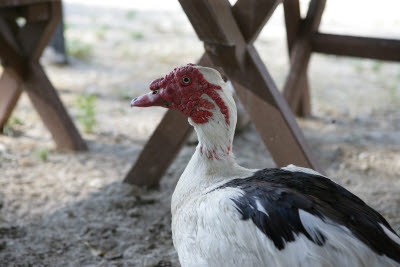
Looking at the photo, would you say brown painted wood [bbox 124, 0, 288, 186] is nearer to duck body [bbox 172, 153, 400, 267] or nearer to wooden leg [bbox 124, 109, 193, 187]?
wooden leg [bbox 124, 109, 193, 187]

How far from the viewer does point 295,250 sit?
1772 millimetres

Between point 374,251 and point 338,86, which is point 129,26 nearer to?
point 338,86

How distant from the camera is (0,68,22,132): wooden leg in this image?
165 inches

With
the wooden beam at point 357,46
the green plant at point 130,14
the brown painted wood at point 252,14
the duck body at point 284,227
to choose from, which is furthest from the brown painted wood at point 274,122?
the green plant at point 130,14

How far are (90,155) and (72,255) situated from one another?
1.57 metres

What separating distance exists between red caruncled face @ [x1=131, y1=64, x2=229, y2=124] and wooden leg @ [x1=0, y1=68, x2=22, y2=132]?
7.91 ft

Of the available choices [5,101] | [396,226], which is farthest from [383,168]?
[5,101]

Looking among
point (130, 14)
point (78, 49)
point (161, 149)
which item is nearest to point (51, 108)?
point (161, 149)

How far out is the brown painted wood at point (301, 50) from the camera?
4473 mm

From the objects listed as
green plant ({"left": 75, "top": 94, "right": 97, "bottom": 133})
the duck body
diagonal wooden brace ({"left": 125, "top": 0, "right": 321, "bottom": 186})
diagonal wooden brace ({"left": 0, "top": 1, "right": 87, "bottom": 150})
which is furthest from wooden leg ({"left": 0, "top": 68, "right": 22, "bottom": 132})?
the duck body

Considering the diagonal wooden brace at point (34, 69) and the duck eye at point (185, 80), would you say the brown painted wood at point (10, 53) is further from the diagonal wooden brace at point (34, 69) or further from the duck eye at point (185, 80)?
the duck eye at point (185, 80)

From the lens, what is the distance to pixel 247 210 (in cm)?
192

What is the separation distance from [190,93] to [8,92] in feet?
8.81

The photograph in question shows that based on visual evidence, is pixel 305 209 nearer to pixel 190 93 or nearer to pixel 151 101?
pixel 190 93
